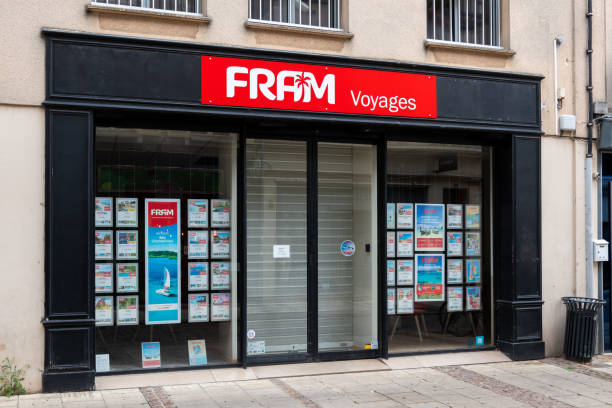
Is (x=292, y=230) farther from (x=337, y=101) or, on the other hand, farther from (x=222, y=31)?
(x=222, y=31)

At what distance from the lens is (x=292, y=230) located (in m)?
8.70

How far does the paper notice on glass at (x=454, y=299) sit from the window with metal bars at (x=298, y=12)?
405 cm

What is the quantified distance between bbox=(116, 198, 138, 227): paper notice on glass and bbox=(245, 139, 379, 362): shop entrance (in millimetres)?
1404

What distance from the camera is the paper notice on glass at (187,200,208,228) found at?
8.20 metres

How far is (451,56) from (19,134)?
5.61 meters

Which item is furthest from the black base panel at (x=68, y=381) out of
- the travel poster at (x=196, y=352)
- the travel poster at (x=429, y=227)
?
the travel poster at (x=429, y=227)

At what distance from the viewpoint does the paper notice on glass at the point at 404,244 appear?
9.26 metres

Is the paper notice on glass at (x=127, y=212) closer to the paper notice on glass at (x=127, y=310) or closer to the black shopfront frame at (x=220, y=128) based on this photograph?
the black shopfront frame at (x=220, y=128)

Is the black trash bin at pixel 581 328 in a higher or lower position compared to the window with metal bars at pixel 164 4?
lower

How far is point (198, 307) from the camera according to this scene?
824 centimetres

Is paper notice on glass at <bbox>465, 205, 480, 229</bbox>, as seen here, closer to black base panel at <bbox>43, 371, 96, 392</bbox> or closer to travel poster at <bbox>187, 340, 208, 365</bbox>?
travel poster at <bbox>187, 340, 208, 365</bbox>

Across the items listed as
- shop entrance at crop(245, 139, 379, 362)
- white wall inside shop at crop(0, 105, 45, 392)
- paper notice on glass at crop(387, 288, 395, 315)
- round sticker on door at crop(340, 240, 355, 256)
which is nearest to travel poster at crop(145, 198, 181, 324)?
shop entrance at crop(245, 139, 379, 362)

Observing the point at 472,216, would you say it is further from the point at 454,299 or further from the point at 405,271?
the point at 405,271

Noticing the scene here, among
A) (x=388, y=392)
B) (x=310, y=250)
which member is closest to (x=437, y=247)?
(x=310, y=250)
